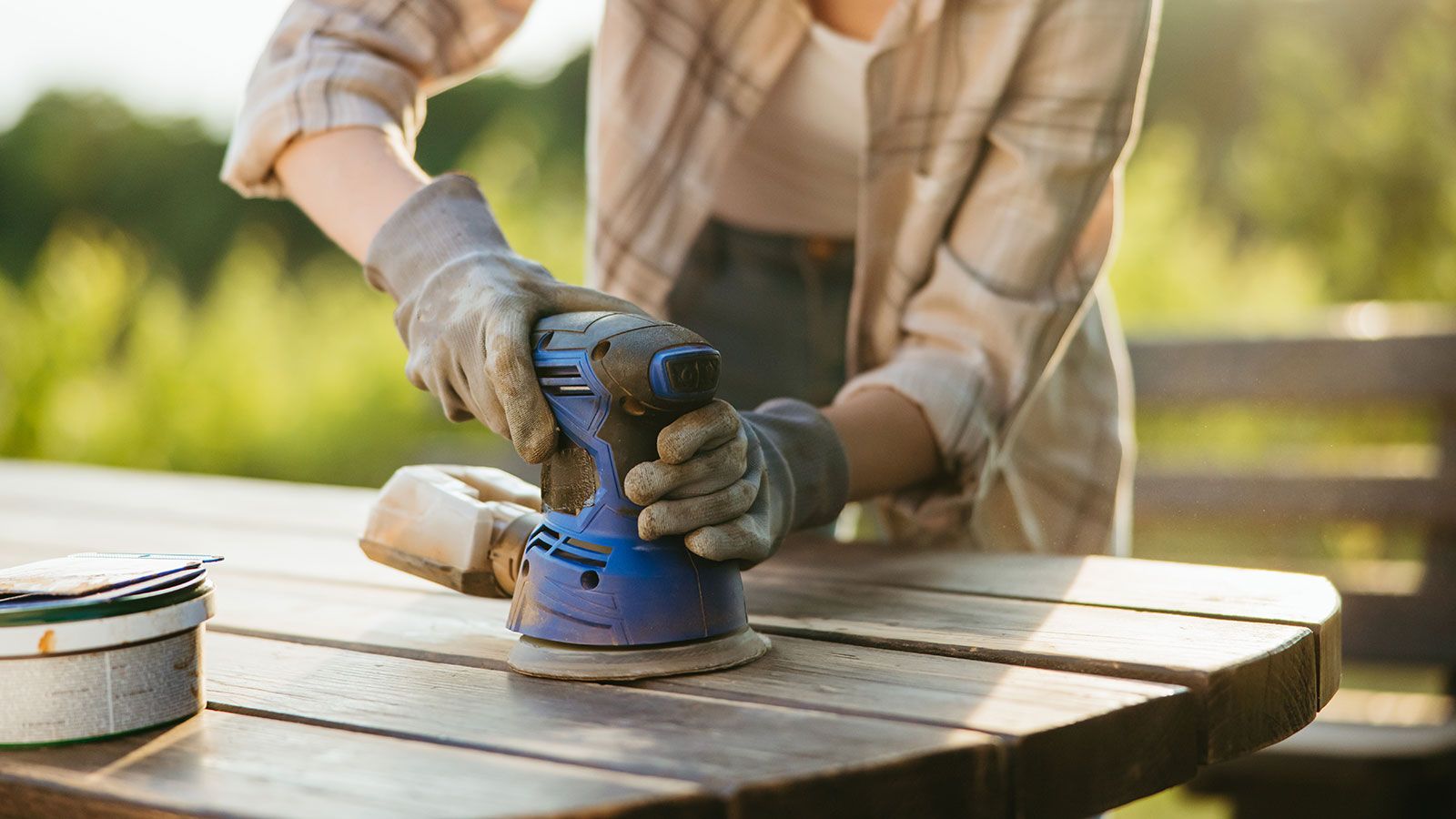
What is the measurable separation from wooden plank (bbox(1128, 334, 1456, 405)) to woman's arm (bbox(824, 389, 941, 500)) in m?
1.73

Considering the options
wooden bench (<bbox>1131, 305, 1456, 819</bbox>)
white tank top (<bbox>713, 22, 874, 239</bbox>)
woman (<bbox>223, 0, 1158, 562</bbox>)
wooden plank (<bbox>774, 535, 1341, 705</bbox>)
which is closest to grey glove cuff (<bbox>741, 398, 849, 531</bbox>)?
woman (<bbox>223, 0, 1158, 562</bbox>)

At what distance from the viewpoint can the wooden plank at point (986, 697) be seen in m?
0.83

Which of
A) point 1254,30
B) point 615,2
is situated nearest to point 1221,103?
point 1254,30

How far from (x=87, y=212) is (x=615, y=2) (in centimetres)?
1279

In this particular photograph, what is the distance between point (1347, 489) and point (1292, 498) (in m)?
0.12

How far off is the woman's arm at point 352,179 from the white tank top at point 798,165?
0.52 metres

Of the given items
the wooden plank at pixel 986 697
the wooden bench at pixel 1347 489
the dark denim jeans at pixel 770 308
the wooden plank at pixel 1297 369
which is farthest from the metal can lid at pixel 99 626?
the wooden plank at pixel 1297 369

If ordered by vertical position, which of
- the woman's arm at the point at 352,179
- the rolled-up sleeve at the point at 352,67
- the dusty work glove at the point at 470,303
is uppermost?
the rolled-up sleeve at the point at 352,67

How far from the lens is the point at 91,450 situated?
4.40 metres

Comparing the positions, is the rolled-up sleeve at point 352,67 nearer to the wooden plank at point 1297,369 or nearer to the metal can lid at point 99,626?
the metal can lid at point 99,626

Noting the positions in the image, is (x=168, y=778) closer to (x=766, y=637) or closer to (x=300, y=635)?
(x=300, y=635)

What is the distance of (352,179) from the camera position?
1.39m

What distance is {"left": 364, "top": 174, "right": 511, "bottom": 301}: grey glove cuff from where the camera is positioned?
122 centimetres

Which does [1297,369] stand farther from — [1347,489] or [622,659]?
[622,659]
